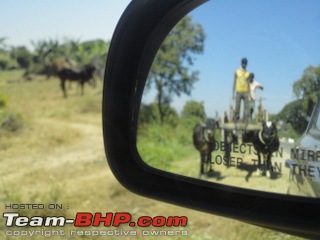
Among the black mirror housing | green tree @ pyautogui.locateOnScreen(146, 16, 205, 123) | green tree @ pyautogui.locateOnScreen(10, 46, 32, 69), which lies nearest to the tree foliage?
green tree @ pyautogui.locateOnScreen(10, 46, 32, 69)

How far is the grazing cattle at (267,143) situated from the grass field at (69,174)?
2.33ft

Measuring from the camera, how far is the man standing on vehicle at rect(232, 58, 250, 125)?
1.27 meters

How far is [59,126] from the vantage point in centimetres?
920

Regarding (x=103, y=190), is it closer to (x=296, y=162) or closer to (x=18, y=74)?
(x=296, y=162)

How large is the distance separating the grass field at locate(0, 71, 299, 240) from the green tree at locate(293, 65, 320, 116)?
0.81 meters

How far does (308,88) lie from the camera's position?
3.66ft

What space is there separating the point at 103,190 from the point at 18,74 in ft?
31.4

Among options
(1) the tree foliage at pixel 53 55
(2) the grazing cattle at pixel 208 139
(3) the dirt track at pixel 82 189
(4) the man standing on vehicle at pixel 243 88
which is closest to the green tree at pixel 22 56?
(1) the tree foliage at pixel 53 55

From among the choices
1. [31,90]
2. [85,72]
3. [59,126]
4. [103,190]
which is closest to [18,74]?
[31,90]

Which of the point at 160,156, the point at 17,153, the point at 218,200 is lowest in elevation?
the point at 17,153

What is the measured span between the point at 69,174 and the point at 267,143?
16.5 ft

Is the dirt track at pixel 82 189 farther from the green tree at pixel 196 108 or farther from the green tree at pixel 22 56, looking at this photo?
the green tree at pixel 22 56

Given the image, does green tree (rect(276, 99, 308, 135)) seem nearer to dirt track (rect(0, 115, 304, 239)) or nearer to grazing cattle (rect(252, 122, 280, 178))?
grazing cattle (rect(252, 122, 280, 178))

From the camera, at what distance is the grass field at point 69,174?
349 centimetres
